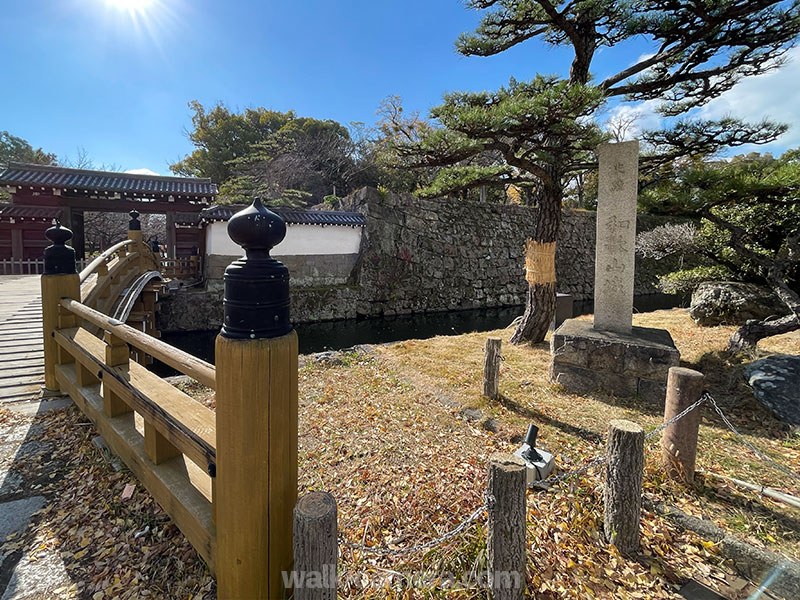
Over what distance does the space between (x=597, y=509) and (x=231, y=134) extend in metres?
25.9

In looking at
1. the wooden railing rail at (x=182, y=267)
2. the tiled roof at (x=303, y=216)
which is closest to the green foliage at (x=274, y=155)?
the tiled roof at (x=303, y=216)

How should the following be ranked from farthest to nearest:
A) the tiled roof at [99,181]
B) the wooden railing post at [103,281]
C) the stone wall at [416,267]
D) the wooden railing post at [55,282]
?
the stone wall at [416,267] < the tiled roof at [99,181] < the wooden railing post at [103,281] < the wooden railing post at [55,282]

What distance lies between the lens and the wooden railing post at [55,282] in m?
3.59

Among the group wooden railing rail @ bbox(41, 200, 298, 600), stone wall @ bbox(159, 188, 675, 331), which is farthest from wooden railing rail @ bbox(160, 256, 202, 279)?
wooden railing rail @ bbox(41, 200, 298, 600)

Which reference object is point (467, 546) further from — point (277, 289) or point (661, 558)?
point (277, 289)

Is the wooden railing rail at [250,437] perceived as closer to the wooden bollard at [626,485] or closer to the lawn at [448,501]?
the lawn at [448,501]

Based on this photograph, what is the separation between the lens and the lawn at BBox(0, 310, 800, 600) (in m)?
1.93

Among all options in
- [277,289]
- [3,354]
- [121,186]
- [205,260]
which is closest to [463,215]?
[205,260]

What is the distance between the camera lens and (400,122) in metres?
20.5

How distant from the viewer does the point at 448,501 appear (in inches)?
103

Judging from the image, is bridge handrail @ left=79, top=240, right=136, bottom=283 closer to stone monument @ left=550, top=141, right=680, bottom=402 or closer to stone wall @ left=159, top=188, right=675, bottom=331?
stone wall @ left=159, top=188, right=675, bottom=331

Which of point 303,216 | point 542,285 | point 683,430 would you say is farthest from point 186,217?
point 683,430

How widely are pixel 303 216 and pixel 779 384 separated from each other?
13525 millimetres

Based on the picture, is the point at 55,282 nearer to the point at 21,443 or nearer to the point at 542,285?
the point at 21,443
